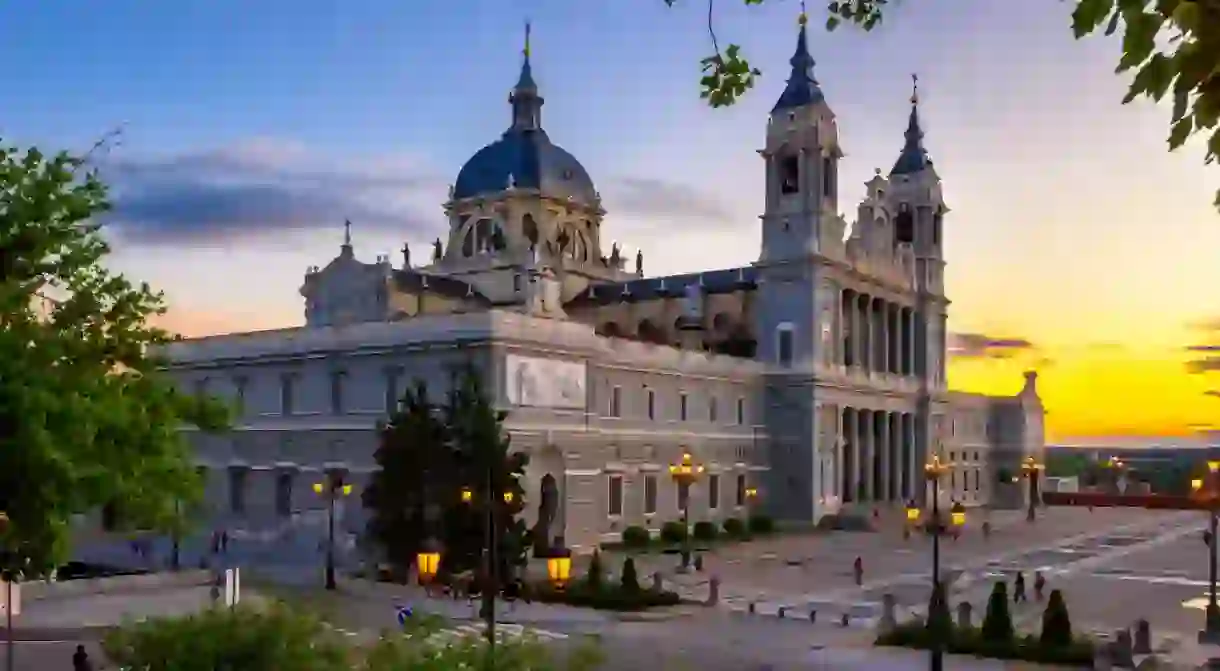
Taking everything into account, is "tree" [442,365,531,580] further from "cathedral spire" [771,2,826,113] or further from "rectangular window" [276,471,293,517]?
"cathedral spire" [771,2,826,113]

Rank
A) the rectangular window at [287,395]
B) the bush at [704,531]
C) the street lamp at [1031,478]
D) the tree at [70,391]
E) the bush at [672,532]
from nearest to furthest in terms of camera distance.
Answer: the tree at [70,391] < the rectangular window at [287,395] < the bush at [672,532] < the bush at [704,531] < the street lamp at [1031,478]

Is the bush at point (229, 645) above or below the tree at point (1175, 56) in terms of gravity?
below

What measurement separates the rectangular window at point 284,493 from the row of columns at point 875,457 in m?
30.9

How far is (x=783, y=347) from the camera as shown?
2753 inches

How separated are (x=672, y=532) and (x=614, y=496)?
3.94 meters

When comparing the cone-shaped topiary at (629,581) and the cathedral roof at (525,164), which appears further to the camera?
the cathedral roof at (525,164)

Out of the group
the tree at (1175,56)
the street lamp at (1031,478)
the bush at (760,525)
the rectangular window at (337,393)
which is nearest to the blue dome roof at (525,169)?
the bush at (760,525)

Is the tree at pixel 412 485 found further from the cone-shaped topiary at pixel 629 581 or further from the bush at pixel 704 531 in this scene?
the bush at pixel 704 531

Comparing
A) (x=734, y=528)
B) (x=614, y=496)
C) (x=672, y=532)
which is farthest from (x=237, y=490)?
(x=734, y=528)

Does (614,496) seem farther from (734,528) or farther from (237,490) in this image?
(237,490)

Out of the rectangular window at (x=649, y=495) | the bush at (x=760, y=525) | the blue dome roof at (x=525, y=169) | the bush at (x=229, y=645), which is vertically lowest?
the bush at (x=760, y=525)

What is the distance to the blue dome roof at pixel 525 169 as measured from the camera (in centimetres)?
7712

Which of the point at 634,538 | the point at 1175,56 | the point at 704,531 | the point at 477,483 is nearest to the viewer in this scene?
the point at 1175,56

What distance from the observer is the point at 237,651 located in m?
12.1
